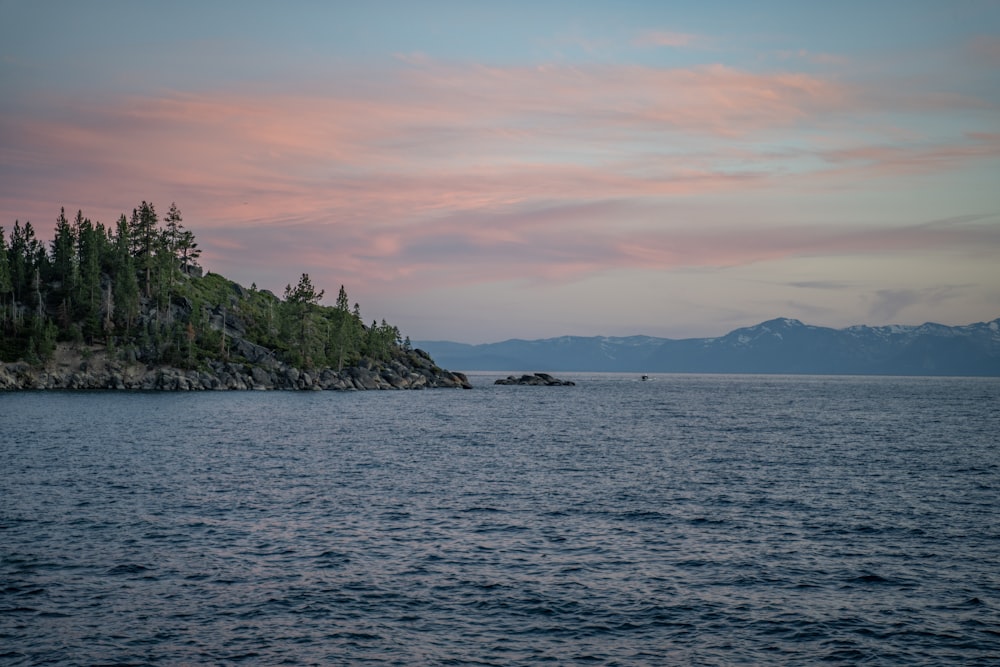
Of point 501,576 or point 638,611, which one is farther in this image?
point 501,576

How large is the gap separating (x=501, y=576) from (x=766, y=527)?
18.8 m

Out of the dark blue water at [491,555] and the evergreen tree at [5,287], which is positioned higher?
the evergreen tree at [5,287]

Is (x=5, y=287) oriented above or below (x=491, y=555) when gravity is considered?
above

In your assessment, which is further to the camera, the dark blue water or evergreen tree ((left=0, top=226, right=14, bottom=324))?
evergreen tree ((left=0, top=226, right=14, bottom=324))

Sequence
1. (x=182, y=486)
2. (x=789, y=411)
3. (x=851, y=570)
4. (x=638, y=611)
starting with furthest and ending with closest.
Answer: (x=789, y=411), (x=182, y=486), (x=851, y=570), (x=638, y=611)

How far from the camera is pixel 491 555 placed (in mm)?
35156

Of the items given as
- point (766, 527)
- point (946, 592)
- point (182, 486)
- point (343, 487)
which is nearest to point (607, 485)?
point (766, 527)

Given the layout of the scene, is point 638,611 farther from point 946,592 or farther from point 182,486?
point 182,486

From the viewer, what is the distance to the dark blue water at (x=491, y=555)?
80.3ft

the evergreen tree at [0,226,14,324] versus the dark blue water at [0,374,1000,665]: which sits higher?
the evergreen tree at [0,226,14,324]

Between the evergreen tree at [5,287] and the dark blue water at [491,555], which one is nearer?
the dark blue water at [491,555]

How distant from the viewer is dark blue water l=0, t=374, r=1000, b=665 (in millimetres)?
24469

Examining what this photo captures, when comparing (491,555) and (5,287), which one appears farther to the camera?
(5,287)

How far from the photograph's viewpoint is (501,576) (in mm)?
31703
